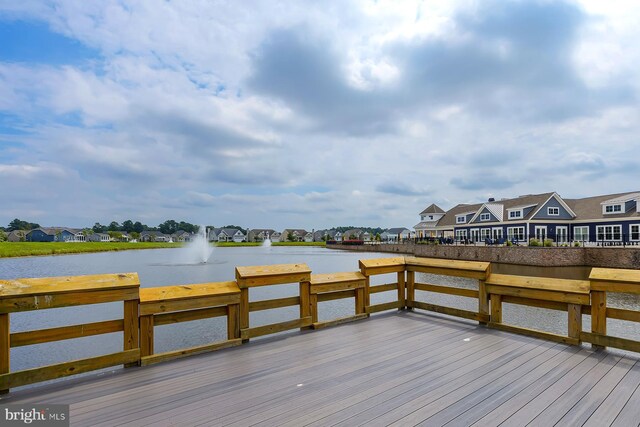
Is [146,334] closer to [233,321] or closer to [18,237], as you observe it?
[233,321]

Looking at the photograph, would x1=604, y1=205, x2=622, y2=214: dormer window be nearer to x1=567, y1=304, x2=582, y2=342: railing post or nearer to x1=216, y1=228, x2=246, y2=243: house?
x1=567, y1=304, x2=582, y2=342: railing post

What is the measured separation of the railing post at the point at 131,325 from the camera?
3377 mm

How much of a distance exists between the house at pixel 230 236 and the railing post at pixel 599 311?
121007 millimetres

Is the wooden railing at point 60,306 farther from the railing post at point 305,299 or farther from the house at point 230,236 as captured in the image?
the house at point 230,236

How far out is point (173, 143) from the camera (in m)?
34.6

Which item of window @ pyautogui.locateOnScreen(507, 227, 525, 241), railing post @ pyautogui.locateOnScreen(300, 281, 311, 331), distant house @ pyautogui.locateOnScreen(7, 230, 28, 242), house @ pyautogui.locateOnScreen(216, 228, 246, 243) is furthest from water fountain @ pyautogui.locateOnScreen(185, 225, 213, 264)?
distant house @ pyautogui.locateOnScreen(7, 230, 28, 242)

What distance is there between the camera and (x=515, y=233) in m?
39.0

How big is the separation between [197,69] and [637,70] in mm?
19200

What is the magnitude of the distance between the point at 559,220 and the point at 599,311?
4179 centimetres

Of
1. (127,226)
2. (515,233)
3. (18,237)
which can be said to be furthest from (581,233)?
(127,226)

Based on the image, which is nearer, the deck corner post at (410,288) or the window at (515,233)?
the deck corner post at (410,288)

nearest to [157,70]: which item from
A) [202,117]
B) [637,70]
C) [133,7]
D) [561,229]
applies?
[202,117]

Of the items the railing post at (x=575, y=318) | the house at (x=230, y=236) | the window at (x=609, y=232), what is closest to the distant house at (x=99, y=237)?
the house at (x=230, y=236)

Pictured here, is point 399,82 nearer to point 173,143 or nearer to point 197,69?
point 197,69
